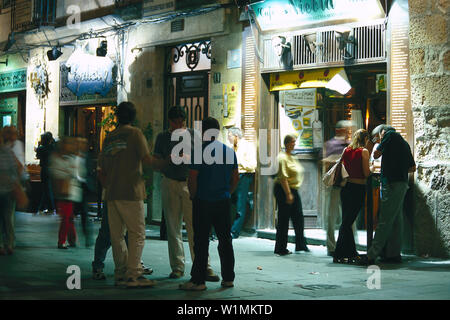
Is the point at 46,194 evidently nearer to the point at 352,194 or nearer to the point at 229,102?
the point at 229,102

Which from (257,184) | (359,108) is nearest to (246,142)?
(257,184)

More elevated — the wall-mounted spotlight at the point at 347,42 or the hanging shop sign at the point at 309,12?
the hanging shop sign at the point at 309,12

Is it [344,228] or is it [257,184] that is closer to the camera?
[344,228]

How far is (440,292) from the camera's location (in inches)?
297

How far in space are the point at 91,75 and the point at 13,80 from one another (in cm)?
595

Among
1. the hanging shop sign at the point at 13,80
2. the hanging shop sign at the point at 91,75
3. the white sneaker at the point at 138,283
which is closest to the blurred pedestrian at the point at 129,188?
the white sneaker at the point at 138,283

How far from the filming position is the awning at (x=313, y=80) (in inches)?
492

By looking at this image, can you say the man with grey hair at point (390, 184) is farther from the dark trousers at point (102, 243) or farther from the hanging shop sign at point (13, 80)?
the hanging shop sign at point (13, 80)

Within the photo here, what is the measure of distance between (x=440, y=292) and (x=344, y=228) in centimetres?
254

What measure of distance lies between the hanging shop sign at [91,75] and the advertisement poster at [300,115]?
544cm

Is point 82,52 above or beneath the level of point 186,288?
above

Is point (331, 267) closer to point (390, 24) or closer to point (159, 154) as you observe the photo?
point (159, 154)

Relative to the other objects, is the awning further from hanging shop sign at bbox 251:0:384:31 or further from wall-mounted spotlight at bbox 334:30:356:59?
hanging shop sign at bbox 251:0:384:31
